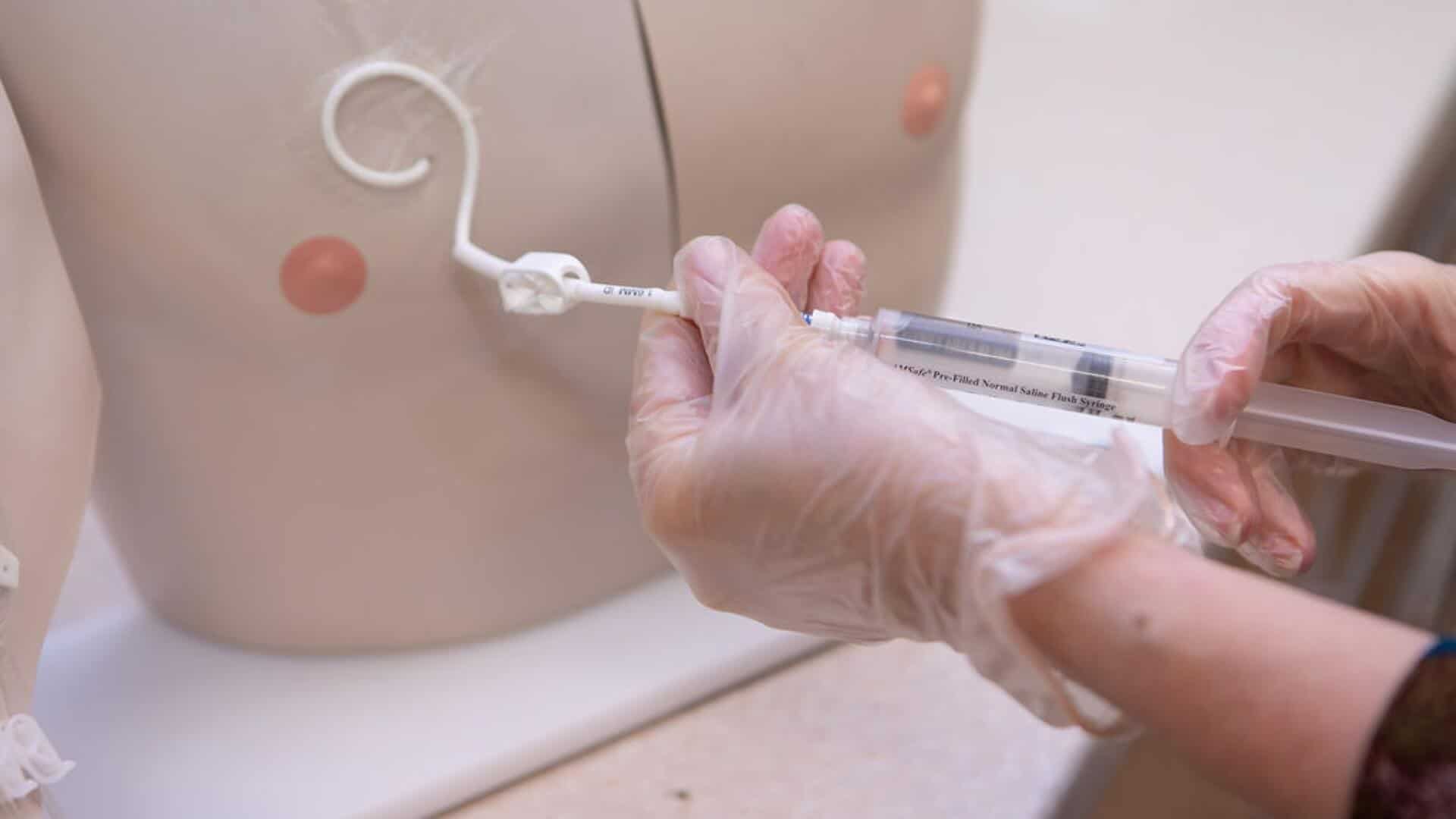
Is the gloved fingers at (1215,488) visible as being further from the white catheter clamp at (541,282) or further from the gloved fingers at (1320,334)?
the white catheter clamp at (541,282)

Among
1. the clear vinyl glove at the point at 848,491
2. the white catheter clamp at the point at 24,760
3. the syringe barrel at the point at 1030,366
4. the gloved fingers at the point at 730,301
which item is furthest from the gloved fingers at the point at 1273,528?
the white catheter clamp at the point at 24,760

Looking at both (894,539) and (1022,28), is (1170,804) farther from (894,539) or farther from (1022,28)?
(1022,28)

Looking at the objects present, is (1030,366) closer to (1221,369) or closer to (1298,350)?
(1221,369)

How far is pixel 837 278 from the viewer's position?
2.29 ft

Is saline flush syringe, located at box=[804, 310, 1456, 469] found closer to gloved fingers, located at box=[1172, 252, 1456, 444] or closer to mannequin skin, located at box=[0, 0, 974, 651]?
gloved fingers, located at box=[1172, 252, 1456, 444]

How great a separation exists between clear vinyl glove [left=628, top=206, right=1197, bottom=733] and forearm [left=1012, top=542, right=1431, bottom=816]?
0.05 feet

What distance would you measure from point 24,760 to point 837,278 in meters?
0.53

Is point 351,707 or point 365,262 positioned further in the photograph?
point 351,707

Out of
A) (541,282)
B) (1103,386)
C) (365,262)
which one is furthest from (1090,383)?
(365,262)

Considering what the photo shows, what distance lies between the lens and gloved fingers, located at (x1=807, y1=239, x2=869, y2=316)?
2.29 ft

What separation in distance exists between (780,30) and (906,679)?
546mm

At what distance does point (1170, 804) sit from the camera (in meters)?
0.86

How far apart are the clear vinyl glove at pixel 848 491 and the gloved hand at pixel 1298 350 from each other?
0.18 m

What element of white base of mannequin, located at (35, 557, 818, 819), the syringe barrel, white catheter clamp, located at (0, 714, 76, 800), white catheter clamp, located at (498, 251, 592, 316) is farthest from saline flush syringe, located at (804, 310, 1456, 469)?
white catheter clamp, located at (0, 714, 76, 800)
